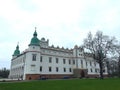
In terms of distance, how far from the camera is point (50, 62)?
63031 mm

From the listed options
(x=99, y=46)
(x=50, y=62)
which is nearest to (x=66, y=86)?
(x=99, y=46)

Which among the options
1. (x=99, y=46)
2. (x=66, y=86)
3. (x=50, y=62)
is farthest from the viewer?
(x=50, y=62)

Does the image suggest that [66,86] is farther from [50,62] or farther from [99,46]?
[50,62]

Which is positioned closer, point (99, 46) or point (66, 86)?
point (66, 86)

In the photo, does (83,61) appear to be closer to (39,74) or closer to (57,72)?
(57,72)

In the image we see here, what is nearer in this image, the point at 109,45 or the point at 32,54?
the point at 109,45

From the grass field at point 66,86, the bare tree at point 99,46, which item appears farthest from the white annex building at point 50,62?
the grass field at point 66,86

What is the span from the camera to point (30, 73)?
55.1m

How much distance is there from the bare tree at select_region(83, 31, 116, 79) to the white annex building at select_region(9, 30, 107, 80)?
3.25 meters

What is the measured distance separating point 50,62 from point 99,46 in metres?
22.1

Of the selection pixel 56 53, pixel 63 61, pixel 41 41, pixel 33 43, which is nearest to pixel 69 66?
pixel 63 61

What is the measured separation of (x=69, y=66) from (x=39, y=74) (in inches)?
662

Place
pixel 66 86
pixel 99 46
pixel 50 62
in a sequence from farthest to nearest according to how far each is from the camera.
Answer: pixel 50 62 → pixel 99 46 → pixel 66 86

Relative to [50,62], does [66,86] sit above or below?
below
